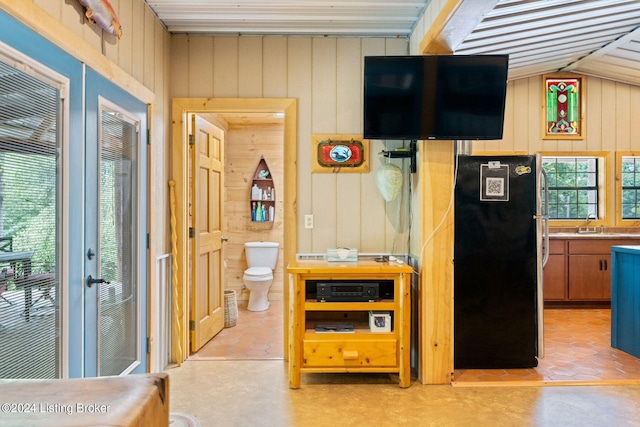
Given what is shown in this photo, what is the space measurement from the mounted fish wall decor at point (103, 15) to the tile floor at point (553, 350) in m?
2.47

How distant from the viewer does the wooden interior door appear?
3559 millimetres

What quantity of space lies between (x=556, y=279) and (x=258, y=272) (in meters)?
3.63

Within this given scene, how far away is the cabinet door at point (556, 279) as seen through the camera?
5.18m

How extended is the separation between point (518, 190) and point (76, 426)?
3181 millimetres

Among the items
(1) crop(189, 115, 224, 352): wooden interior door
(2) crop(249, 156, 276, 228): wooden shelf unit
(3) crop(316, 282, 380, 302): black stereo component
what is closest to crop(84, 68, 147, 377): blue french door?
(1) crop(189, 115, 224, 352): wooden interior door

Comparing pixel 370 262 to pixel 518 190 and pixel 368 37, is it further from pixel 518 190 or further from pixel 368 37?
pixel 368 37

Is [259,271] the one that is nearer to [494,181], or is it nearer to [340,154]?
[340,154]

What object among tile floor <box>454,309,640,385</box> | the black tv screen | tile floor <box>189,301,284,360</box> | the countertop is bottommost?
tile floor <box>454,309,640,385</box>

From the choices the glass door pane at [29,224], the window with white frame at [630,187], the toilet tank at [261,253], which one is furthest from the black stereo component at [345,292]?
the window with white frame at [630,187]

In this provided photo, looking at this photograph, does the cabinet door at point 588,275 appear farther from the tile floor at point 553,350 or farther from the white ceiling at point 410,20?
the white ceiling at point 410,20

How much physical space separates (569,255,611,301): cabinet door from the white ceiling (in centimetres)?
245

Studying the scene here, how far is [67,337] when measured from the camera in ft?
6.49

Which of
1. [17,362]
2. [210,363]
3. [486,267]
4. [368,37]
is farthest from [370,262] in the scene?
[17,362]

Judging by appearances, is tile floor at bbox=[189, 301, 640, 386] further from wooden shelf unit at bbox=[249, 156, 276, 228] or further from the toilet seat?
wooden shelf unit at bbox=[249, 156, 276, 228]
